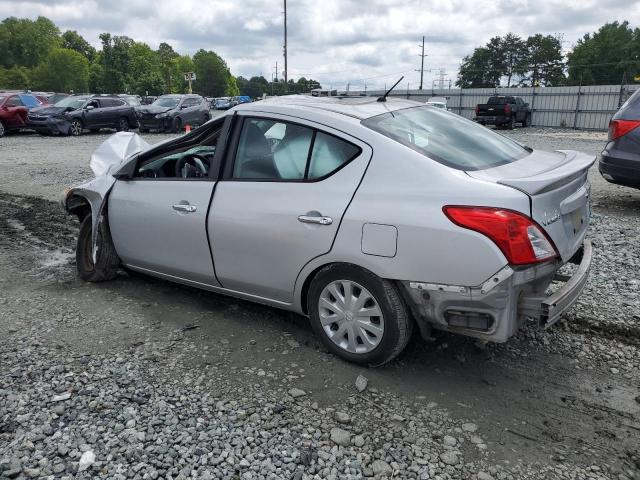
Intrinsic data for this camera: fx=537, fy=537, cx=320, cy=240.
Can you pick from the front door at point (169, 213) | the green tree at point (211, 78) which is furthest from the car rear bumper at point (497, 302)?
the green tree at point (211, 78)

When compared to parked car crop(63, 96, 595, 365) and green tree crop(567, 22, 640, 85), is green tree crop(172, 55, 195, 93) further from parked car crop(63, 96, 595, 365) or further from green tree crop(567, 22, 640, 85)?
parked car crop(63, 96, 595, 365)

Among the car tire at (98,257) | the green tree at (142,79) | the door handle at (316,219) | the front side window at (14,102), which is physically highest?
the green tree at (142,79)

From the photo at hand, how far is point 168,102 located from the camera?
23.9 m

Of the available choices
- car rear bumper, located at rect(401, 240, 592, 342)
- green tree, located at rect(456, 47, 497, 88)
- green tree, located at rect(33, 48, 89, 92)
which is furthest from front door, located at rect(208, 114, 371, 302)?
green tree, located at rect(33, 48, 89, 92)

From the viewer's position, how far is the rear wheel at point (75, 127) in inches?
868

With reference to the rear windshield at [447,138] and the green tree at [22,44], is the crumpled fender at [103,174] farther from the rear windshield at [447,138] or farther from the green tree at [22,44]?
the green tree at [22,44]

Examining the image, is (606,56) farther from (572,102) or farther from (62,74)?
(62,74)

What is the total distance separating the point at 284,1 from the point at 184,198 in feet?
155

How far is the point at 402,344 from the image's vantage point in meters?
3.22

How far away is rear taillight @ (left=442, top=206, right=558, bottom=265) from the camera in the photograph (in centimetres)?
276

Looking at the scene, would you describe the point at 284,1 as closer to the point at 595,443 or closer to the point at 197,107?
the point at 197,107

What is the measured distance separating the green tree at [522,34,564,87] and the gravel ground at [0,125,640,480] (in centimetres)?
9216

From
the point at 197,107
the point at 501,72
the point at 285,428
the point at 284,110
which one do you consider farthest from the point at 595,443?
the point at 501,72

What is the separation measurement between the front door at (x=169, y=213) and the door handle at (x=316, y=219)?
2.86ft
